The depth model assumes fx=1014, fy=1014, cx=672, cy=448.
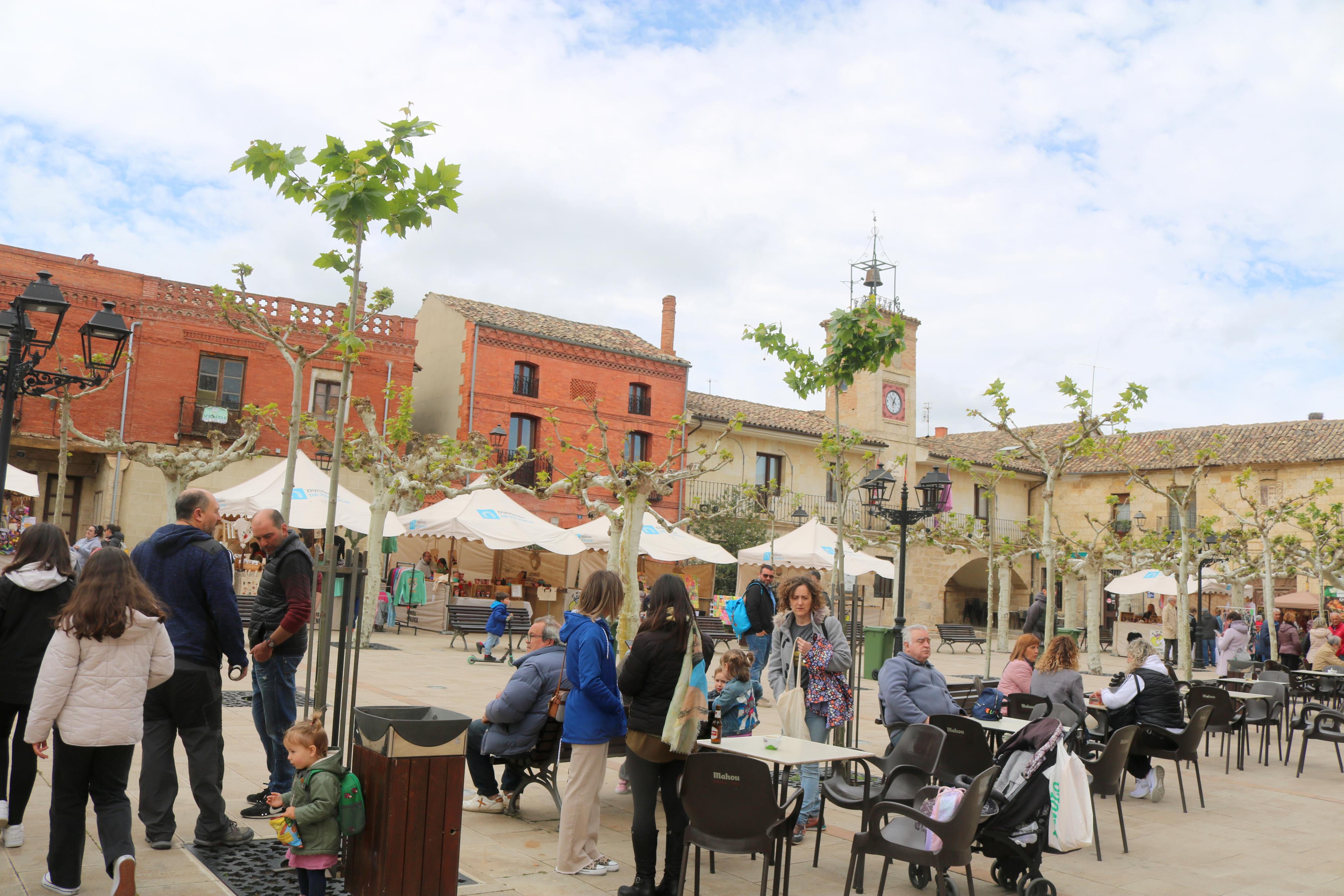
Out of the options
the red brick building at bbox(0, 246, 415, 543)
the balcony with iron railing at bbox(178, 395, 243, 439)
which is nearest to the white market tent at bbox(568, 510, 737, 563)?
the red brick building at bbox(0, 246, 415, 543)

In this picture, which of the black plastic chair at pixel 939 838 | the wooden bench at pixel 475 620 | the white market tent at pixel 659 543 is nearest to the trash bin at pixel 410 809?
the black plastic chair at pixel 939 838

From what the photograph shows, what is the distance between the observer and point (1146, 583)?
2448 centimetres

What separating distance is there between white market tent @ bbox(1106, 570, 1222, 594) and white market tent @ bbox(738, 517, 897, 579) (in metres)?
7.78

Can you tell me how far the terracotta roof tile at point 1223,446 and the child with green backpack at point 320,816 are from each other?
101ft

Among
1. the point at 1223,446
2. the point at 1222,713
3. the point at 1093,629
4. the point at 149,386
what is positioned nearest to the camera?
the point at 1222,713

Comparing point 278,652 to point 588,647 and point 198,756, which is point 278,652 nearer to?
point 198,756

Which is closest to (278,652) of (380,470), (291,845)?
(291,845)

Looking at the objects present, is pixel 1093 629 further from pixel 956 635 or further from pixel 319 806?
pixel 319 806

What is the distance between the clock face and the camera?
113 ft

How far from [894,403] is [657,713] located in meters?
31.0

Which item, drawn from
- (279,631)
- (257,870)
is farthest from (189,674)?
(257,870)

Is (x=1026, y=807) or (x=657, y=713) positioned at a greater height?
(x=657, y=713)

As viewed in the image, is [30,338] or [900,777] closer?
[900,777]

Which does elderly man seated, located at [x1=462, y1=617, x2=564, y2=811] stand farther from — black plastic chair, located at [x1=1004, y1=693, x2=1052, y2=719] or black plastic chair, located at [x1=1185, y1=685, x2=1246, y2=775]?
black plastic chair, located at [x1=1185, y1=685, x2=1246, y2=775]
